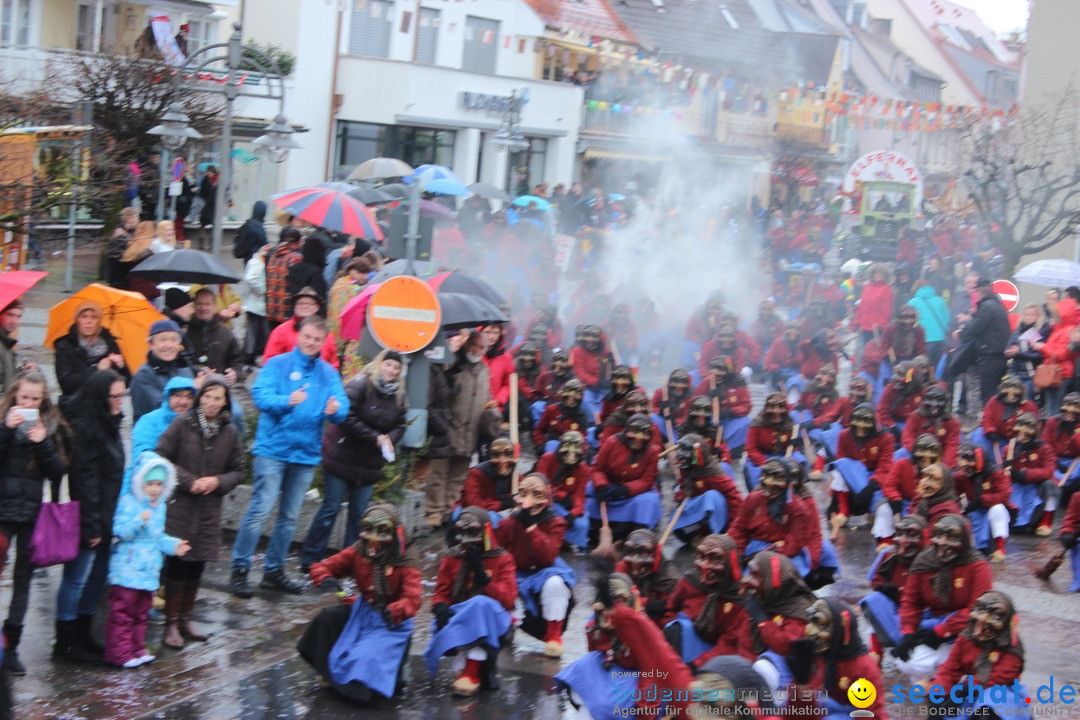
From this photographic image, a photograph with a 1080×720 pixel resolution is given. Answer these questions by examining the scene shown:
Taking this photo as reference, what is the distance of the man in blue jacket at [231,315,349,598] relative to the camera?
9906 mm

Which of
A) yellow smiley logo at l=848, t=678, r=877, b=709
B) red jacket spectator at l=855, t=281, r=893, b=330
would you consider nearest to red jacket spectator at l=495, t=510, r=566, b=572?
yellow smiley logo at l=848, t=678, r=877, b=709

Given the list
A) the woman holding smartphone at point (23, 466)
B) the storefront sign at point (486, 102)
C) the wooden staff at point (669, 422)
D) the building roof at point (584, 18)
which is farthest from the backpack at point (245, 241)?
the building roof at point (584, 18)

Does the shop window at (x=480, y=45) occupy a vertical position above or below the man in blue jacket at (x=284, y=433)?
above

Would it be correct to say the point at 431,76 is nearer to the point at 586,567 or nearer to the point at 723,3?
the point at 723,3

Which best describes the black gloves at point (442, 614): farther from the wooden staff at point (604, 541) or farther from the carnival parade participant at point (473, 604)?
the wooden staff at point (604, 541)

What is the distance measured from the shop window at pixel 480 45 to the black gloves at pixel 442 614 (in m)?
29.9

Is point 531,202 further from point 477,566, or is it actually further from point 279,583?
point 477,566

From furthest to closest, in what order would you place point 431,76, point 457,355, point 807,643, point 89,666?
point 431,76, point 457,355, point 89,666, point 807,643

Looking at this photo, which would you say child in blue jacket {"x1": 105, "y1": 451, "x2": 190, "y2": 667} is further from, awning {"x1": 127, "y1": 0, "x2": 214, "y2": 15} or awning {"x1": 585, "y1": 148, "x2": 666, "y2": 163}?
awning {"x1": 585, "y1": 148, "x2": 666, "y2": 163}

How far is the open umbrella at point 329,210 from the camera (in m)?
14.9

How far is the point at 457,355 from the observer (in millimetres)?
12508

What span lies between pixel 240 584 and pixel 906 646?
4.25m

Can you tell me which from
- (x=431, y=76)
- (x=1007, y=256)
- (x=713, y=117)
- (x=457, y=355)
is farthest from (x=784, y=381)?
(x=713, y=117)

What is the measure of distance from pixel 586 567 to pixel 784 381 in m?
6.79
